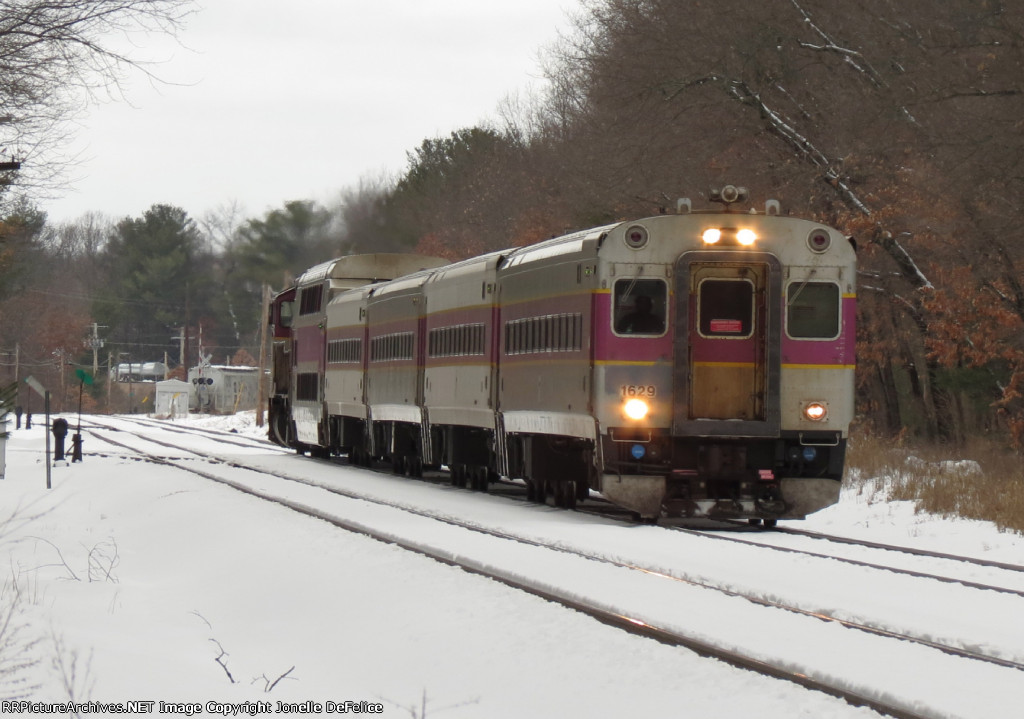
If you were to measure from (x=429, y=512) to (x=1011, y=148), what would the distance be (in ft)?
33.8

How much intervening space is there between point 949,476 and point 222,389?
84.0 metres

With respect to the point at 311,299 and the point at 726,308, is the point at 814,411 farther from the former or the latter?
the point at 311,299

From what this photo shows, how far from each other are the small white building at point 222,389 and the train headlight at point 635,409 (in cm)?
8019

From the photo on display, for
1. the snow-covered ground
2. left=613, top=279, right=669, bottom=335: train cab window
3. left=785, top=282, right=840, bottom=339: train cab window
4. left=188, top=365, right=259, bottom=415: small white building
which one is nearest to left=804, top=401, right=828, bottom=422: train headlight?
left=785, top=282, right=840, bottom=339: train cab window

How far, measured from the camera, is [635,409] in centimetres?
1717

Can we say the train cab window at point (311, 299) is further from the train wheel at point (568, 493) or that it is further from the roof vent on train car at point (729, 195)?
the roof vent on train car at point (729, 195)

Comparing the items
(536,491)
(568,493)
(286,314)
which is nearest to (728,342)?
(568,493)

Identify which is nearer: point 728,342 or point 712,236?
point 712,236

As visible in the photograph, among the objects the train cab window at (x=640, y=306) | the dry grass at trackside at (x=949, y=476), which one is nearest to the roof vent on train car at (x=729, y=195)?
the train cab window at (x=640, y=306)

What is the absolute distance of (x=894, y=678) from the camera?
809 centimetres

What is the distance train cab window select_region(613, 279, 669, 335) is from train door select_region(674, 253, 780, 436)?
0.22 metres

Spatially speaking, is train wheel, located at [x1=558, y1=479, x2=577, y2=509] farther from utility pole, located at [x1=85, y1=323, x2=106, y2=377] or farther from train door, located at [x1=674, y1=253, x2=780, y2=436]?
utility pole, located at [x1=85, y1=323, x2=106, y2=377]

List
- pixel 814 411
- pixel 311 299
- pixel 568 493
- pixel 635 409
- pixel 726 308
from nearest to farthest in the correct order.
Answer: pixel 635 409, pixel 814 411, pixel 726 308, pixel 568 493, pixel 311 299

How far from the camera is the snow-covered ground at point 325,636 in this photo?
25.8 ft
